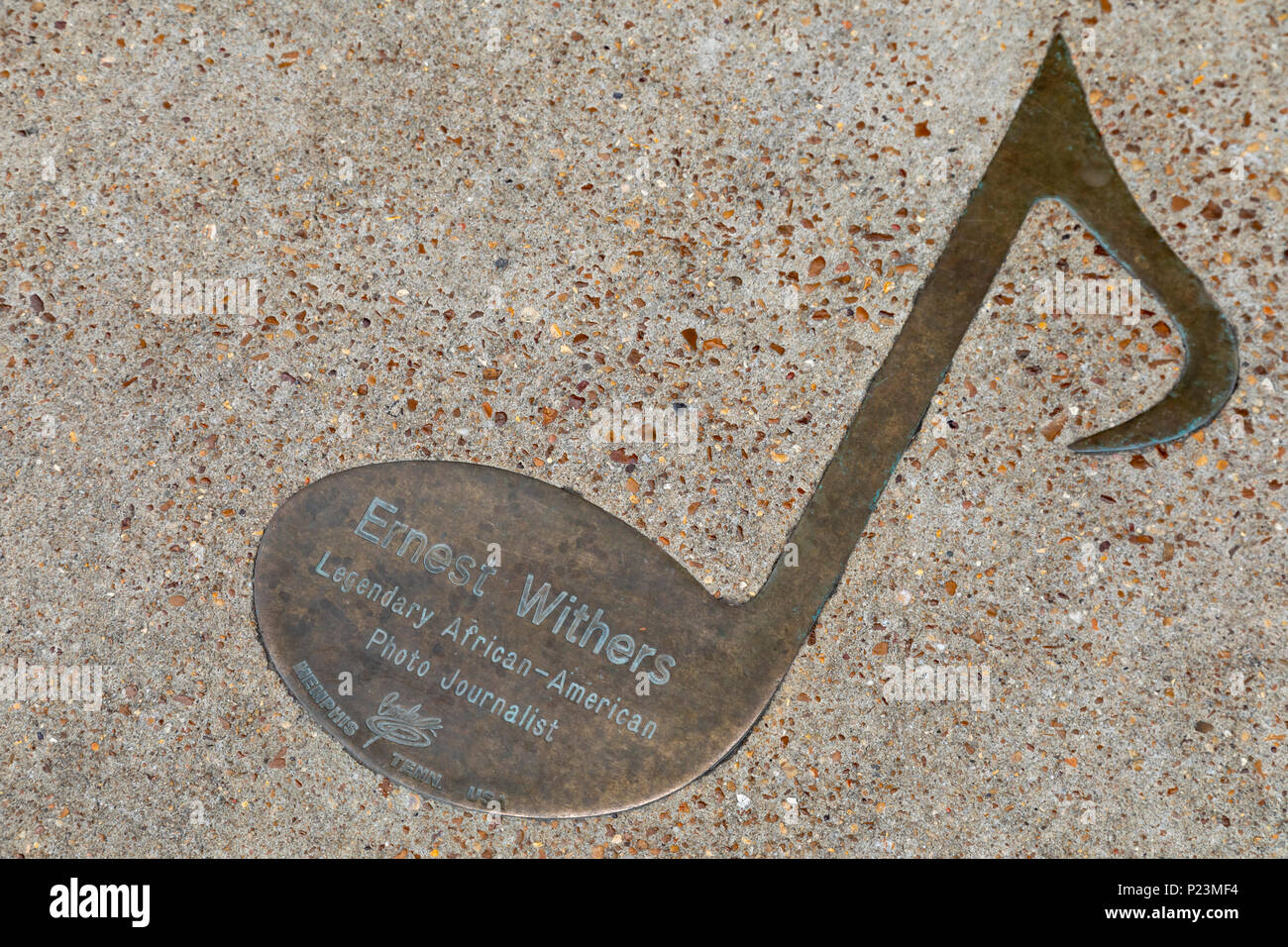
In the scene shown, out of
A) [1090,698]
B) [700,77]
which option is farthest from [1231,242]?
[700,77]

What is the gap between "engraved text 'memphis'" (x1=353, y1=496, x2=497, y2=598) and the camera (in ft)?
7.52

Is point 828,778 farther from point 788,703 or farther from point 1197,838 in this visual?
point 1197,838

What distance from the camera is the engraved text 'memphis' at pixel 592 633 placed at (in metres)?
2.24
